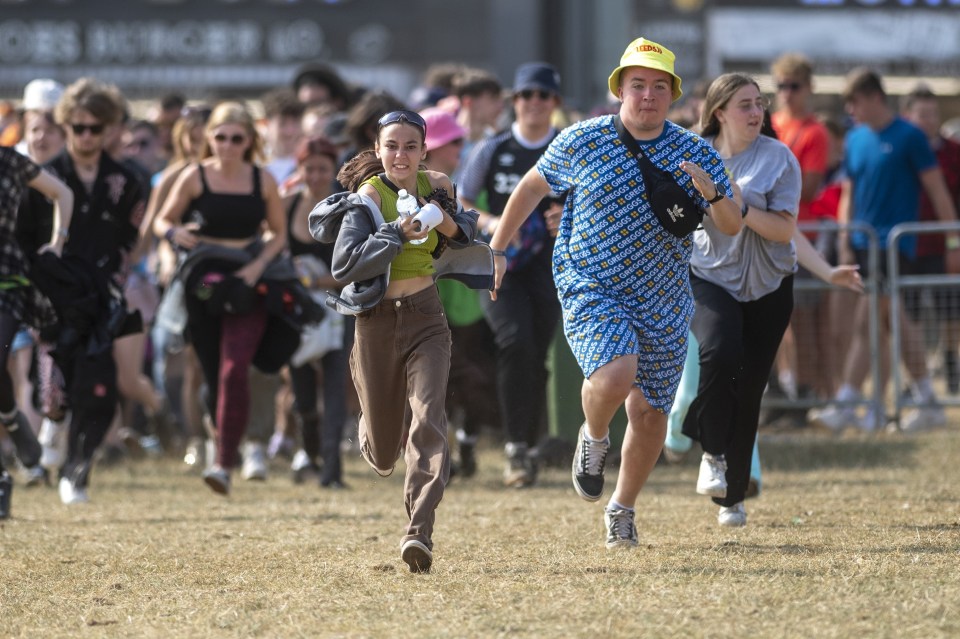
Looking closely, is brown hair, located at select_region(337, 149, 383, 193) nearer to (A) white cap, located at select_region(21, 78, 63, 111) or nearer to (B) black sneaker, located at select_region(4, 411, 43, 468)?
(B) black sneaker, located at select_region(4, 411, 43, 468)

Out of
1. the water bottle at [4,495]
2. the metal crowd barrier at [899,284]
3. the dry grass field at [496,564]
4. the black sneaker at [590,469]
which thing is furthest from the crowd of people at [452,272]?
the water bottle at [4,495]

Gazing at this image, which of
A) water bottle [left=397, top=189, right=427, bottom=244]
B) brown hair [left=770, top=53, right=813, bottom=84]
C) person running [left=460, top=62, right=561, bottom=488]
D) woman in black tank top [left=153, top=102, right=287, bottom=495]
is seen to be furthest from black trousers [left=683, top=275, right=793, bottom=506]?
brown hair [left=770, top=53, right=813, bottom=84]

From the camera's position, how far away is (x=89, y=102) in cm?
959

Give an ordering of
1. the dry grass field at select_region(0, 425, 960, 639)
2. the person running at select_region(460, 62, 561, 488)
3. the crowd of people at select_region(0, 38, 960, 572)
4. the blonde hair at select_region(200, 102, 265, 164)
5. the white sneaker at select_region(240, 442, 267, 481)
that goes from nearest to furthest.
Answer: the dry grass field at select_region(0, 425, 960, 639) < the crowd of people at select_region(0, 38, 960, 572) < the blonde hair at select_region(200, 102, 265, 164) < the person running at select_region(460, 62, 561, 488) < the white sneaker at select_region(240, 442, 267, 481)

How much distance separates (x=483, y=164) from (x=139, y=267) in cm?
380

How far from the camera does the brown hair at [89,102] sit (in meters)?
9.59

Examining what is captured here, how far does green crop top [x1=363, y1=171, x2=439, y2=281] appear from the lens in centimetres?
A: 655

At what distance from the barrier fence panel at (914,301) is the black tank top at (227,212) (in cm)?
480

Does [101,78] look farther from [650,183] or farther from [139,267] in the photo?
[650,183]

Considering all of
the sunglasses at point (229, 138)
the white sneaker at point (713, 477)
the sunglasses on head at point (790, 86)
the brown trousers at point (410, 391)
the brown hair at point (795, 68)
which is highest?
the brown hair at point (795, 68)

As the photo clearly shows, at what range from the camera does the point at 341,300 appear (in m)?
6.56

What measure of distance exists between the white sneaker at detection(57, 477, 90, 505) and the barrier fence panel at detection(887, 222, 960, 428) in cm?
571

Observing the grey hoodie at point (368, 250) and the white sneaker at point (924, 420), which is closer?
the grey hoodie at point (368, 250)

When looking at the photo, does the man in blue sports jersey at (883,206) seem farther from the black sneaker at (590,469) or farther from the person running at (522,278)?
the black sneaker at (590,469)
